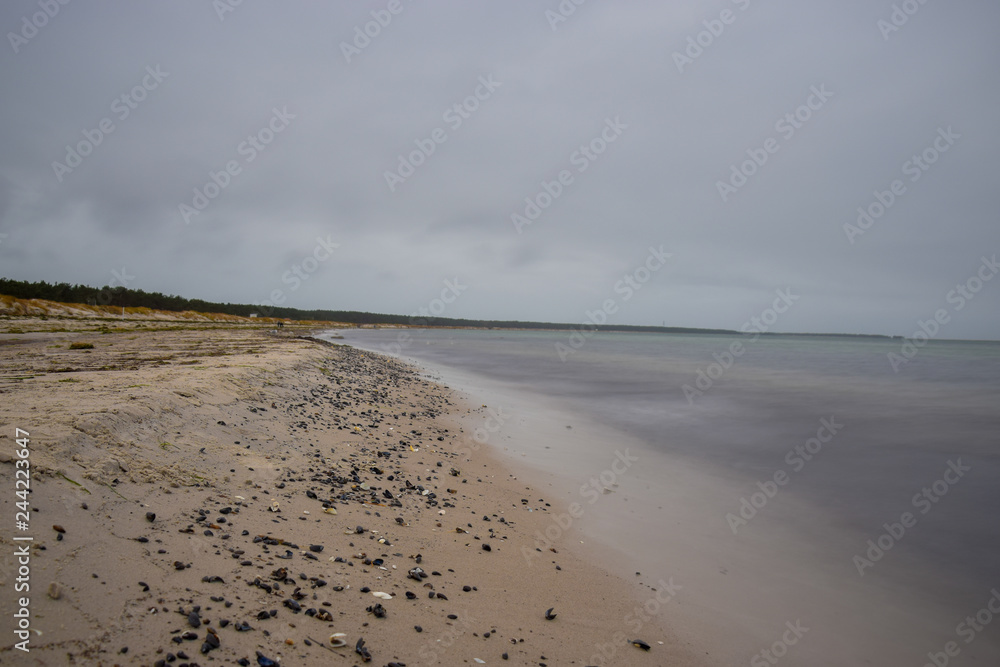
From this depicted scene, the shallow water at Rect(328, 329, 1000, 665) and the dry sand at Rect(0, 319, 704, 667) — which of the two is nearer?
the dry sand at Rect(0, 319, 704, 667)

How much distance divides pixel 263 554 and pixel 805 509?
961 cm

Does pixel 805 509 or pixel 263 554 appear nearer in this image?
pixel 263 554

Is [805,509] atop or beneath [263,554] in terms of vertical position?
atop

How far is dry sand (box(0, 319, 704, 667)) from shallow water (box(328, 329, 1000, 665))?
3.94 ft

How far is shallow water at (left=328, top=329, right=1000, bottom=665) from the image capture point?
17.6 feet

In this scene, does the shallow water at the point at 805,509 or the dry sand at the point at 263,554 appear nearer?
the dry sand at the point at 263,554

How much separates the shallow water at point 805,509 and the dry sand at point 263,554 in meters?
1.20

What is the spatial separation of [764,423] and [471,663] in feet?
56.2

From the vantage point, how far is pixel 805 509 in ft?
29.5

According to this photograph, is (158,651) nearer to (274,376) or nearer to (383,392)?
(274,376)

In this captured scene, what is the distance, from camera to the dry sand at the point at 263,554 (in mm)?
3453

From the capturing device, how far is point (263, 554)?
4711 millimetres

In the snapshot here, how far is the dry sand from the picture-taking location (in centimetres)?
345

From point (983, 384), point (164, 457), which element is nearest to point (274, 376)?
point (164, 457)
